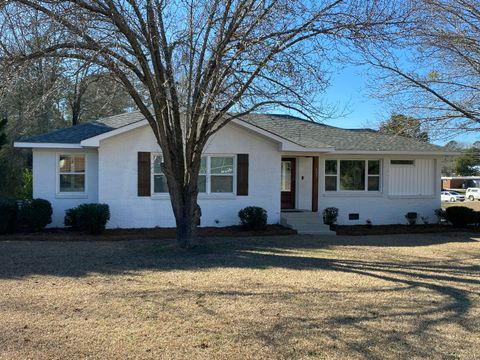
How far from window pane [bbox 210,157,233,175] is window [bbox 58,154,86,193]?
423 centimetres

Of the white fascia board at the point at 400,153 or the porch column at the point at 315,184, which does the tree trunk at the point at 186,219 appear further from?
the white fascia board at the point at 400,153

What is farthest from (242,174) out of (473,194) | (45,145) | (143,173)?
(473,194)

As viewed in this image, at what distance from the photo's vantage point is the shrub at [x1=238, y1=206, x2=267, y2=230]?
14.7m

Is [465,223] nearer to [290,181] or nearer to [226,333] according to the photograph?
[290,181]

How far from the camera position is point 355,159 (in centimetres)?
1748

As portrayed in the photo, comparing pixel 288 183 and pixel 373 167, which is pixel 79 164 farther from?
pixel 373 167

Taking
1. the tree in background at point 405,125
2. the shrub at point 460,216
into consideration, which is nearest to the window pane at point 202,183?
the tree in background at point 405,125

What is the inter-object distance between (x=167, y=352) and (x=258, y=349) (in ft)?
3.07

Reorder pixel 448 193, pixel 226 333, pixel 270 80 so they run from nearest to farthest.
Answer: pixel 226 333 < pixel 270 80 < pixel 448 193

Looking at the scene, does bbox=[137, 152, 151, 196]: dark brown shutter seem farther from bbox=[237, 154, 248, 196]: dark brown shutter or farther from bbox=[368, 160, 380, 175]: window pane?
bbox=[368, 160, 380, 175]: window pane

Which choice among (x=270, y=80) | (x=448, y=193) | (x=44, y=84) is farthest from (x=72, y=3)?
(x=448, y=193)

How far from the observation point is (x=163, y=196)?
1504 centimetres

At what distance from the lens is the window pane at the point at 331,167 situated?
17.3 metres

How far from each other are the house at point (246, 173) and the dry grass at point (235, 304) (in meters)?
3.74
